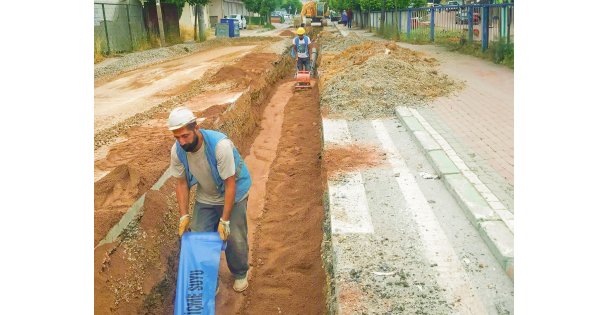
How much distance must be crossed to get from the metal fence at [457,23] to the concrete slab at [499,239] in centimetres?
1210

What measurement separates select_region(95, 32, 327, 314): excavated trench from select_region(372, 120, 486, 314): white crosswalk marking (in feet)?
3.52

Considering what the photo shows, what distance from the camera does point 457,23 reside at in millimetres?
21438

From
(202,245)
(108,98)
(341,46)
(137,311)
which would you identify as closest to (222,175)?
(202,245)

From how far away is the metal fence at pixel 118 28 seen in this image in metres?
22.2

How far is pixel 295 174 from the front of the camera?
8320 mm

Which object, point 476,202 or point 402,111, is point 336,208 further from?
point 402,111

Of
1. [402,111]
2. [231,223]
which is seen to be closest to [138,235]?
[231,223]

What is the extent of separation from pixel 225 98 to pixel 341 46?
12.0 meters

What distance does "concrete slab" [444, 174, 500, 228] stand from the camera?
485 cm

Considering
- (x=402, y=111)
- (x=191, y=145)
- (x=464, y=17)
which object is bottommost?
(x=402, y=111)

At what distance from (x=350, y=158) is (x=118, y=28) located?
66.8 ft

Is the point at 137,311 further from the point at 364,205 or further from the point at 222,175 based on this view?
the point at 364,205

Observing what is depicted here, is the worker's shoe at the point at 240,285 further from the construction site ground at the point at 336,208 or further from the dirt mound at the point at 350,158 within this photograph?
the dirt mound at the point at 350,158

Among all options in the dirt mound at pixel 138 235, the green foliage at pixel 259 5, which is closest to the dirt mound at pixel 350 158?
the dirt mound at pixel 138 235
